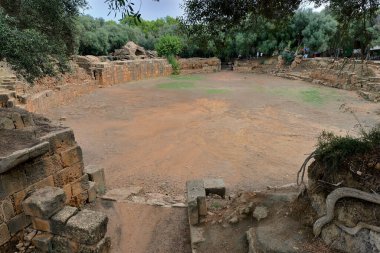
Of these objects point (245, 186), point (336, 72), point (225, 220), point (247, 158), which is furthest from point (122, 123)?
point (336, 72)

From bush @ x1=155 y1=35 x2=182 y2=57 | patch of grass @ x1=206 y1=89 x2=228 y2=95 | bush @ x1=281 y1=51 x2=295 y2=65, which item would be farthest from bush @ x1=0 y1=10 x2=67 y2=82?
bush @ x1=281 y1=51 x2=295 y2=65

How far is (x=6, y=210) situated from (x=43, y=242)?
76 centimetres

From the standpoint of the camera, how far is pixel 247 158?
10344 millimetres

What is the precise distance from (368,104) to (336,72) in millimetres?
7522

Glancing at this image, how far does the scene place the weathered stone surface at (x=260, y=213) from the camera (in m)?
5.18

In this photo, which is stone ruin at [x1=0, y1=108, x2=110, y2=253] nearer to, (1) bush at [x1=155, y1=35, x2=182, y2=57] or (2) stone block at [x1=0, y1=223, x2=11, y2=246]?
(2) stone block at [x1=0, y1=223, x2=11, y2=246]

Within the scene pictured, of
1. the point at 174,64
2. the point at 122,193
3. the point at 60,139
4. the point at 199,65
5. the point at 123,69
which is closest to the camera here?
the point at 60,139

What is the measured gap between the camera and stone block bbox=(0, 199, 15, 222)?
14.8 ft

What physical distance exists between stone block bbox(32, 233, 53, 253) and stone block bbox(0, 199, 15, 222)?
524mm

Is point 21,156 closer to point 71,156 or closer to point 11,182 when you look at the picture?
point 11,182

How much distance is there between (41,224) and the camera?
15.3 ft

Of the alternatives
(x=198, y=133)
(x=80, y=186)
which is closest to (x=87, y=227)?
(x=80, y=186)

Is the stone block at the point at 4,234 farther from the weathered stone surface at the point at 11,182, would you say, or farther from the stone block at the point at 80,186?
the stone block at the point at 80,186

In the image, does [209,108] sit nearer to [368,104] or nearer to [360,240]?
[368,104]
